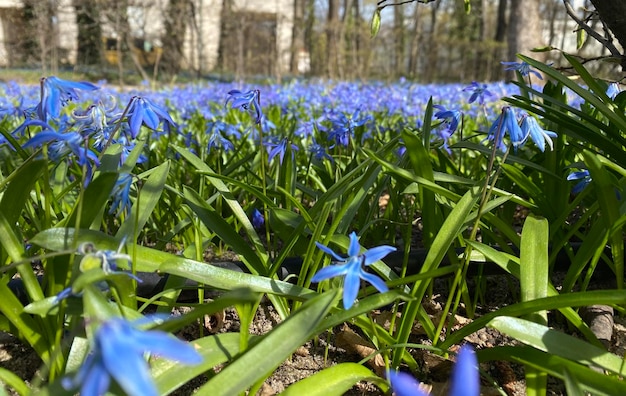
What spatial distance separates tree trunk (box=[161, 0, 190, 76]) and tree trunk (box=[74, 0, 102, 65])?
6.07 feet

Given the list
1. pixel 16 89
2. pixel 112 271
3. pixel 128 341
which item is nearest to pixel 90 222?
pixel 112 271

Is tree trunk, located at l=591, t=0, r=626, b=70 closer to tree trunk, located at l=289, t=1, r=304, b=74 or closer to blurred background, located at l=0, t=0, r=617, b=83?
blurred background, located at l=0, t=0, r=617, b=83

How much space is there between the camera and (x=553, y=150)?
1915 millimetres

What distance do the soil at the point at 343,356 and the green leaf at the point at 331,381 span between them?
0.20 metres

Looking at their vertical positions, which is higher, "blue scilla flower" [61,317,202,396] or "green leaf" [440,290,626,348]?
"blue scilla flower" [61,317,202,396]

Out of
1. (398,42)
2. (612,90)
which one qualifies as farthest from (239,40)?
(612,90)

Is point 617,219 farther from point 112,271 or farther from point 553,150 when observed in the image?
point 112,271

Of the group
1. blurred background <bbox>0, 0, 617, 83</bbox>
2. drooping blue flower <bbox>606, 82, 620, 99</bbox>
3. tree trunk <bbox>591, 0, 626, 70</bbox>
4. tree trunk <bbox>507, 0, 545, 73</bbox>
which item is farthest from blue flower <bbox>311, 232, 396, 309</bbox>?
tree trunk <bbox>507, 0, 545, 73</bbox>

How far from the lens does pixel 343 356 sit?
147 centimetres

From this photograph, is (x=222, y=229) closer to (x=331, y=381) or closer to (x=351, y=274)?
(x=331, y=381)

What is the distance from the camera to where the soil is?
→ 1.31 meters

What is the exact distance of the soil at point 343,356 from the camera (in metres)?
1.31

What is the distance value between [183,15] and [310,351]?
16.0 m

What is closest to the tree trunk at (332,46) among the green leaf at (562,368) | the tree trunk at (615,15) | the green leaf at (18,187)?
the tree trunk at (615,15)
